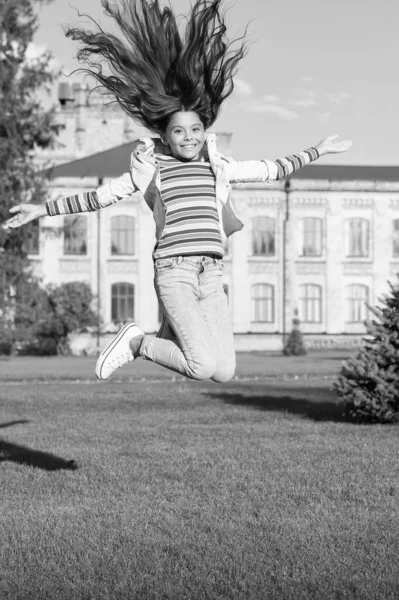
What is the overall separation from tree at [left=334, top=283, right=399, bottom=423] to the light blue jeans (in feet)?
24.5

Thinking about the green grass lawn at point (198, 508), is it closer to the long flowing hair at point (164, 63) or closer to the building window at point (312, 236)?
the long flowing hair at point (164, 63)

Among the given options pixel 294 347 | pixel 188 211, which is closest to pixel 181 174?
pixel 188 211

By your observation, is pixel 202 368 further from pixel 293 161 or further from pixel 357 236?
pixel 357 236

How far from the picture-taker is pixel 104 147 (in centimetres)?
6550

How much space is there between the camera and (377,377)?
14.5m

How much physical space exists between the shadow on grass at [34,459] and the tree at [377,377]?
5217mm

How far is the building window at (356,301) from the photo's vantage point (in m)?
56.5

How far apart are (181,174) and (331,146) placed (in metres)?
1.29

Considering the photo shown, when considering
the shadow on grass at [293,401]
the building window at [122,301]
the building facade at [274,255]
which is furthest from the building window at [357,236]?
the shadow on grass at [293,401]

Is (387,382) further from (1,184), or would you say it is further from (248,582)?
(1,184)

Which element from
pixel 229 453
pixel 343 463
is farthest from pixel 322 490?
pixel 229 453

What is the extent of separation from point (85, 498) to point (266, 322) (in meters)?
47.5

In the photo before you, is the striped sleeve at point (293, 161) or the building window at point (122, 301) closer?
the striped sleeve at point (293, 161)

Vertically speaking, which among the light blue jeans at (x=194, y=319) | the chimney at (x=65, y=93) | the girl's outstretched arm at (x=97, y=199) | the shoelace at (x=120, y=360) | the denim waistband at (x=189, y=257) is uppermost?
the chimney at (x=65, y=93)
